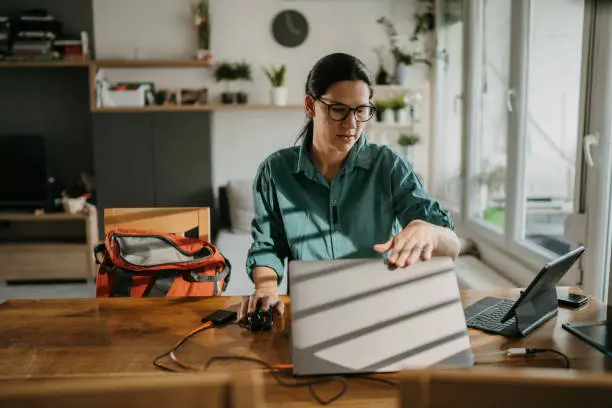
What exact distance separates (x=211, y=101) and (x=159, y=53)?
22.4 inches

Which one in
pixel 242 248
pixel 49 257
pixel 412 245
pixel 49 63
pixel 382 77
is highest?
pixel 49 63

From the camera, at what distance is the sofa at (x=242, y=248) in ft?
9.97

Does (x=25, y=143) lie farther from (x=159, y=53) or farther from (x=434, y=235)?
(x=434, y=235)

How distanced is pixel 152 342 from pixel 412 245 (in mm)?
625

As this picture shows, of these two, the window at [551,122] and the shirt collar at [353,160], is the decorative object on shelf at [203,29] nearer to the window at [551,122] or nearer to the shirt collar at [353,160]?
the window at [551,122]

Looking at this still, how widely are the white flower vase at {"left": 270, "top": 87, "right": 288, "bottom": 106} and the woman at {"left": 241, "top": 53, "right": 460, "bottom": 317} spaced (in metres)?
2.87

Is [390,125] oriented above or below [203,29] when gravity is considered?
below

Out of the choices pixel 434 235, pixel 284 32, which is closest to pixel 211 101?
pixel 284 32

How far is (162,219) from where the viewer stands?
6.57 ft

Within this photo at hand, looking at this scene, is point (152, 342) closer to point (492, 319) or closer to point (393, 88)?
point (492, 319)

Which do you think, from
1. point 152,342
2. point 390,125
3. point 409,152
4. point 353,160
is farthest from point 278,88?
point 152,342

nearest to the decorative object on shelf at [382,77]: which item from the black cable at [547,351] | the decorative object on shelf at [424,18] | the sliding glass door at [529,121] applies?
the decorative object on shelf at [424,18]

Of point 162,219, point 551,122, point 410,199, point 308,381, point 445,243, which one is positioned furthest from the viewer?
point 551,122

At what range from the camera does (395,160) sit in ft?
5.36
